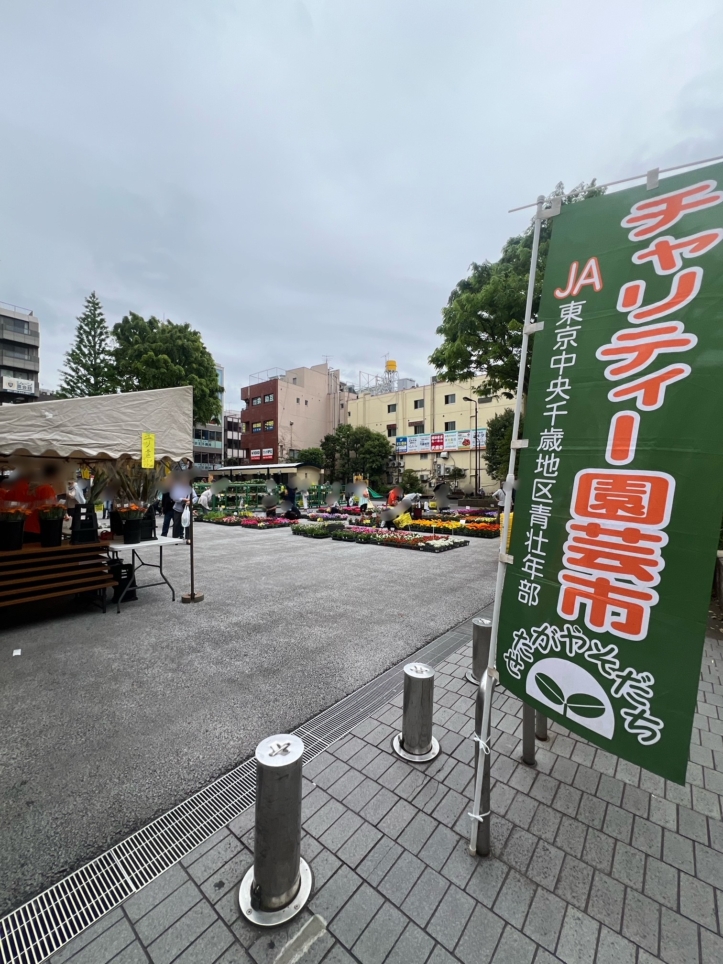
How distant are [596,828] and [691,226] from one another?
9.86 feet

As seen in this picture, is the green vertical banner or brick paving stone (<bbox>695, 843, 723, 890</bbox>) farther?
brick paving stone (<bbox>695, 843, 723, 890</bbox>)

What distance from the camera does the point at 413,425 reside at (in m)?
45.7

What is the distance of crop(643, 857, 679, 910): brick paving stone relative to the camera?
69.5 inches

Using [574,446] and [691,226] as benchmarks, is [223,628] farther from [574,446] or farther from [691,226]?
[691,226]

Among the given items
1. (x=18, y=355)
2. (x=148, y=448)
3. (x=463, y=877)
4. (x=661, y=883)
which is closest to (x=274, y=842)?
→ (x=463, y=877)

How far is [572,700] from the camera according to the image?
6.08ft

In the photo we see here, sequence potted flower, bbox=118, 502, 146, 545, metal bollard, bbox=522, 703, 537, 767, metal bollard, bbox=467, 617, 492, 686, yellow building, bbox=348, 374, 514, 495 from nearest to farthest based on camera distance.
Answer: metal bollard, bbox=522, 703, 537, 767 < metal bollard, bbox=467, 617, 492, 686 < potted flower, bbox=118, 502, 146, 545 < yellow building, bbox=348, 374, 514, 495

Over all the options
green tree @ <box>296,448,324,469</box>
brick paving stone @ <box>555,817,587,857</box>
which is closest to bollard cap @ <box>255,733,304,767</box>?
brick paving stone @ <box>555,817,587,857</box>

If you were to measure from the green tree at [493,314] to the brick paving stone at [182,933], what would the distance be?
354 inches

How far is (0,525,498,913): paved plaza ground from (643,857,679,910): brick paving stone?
226 centimetres

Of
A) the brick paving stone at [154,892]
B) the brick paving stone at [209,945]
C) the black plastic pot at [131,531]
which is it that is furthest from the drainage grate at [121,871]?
the black plastic pot at [131,531]

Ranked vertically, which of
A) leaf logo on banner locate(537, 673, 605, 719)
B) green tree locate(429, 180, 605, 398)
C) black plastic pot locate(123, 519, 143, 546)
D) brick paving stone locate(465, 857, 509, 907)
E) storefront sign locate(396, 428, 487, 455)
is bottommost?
brick paving stone locate(465, 857, 509, 907)

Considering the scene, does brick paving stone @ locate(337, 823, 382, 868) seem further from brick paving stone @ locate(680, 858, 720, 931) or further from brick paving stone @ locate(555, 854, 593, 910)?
brick paving stone @ locate(680, 858, 720, 931)

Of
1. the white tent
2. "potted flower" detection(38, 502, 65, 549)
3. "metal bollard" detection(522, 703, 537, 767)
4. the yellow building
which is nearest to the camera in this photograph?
"metal bollard" detection(522, 703, 537, 767)
